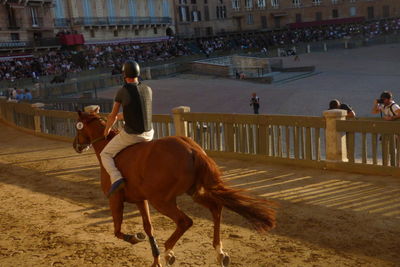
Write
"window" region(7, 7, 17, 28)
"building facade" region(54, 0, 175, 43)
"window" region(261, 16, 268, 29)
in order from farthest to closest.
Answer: "window" region(261, 16, 268, 29) → "building facade" region(54, 0, 175, 43) → "window" region(7, 7, 17, 28)

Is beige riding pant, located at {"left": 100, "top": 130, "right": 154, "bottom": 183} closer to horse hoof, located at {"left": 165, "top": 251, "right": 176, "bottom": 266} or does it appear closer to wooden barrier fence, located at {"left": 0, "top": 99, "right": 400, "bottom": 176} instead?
horse hoof, located at {"left": 165, "top": 251, "right": 176, "bottom": 266}

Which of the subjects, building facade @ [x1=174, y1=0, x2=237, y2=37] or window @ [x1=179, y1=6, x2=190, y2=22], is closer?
window @ [x1=179, y1=6, x2=190, y2=22]

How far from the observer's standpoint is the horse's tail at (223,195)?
5664 mm

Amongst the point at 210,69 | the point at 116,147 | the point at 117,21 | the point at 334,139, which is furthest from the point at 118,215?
the point at 117,21

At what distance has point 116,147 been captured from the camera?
246 inches

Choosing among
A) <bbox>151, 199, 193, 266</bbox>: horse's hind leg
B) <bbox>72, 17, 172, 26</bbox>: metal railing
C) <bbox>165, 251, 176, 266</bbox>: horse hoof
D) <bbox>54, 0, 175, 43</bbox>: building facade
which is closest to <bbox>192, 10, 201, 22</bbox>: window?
<bbox>54, 0, 175, 43</bbox>: building facade

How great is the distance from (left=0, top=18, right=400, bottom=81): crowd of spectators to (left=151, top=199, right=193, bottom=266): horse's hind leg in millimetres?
32816

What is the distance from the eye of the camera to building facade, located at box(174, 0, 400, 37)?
78062 millimetres

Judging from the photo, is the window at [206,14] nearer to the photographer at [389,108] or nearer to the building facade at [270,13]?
the building facade at [270,13]

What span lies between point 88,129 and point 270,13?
259 ft

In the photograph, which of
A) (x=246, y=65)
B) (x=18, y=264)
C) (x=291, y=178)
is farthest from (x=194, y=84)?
(x=18, y=264)

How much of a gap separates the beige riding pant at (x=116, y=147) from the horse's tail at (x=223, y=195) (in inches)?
30.7

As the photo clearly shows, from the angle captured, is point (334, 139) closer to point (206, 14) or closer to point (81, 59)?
point (81, 59)

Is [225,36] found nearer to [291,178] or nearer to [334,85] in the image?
[334,85]
